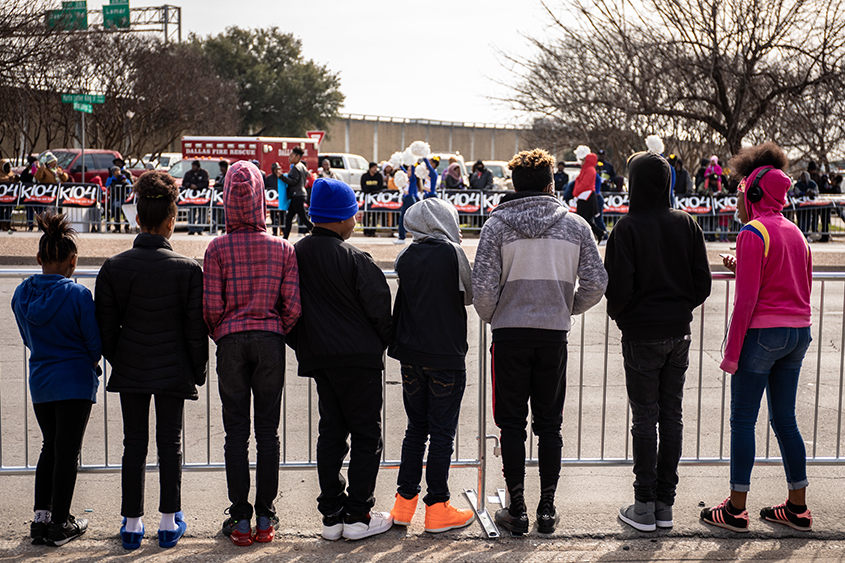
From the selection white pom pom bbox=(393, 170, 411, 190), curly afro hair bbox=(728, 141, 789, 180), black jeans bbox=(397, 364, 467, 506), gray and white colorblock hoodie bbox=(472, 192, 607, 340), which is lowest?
black jeans bbox=(397, 364, 467, 506)

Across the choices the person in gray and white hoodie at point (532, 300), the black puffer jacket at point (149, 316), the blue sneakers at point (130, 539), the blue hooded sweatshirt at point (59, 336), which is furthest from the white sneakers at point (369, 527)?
the blue hooded sweatshirt at point (59, 336)

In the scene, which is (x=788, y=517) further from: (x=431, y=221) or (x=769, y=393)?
(x=431, y=221)

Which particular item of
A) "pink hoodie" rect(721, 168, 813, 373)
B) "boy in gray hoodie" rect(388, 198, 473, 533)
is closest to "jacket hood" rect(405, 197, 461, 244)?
"boy in gray hoodie" rect(388, 198, 473, 533)

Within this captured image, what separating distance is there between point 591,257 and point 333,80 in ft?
179

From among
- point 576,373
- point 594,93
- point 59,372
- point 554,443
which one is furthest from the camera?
point 594,93

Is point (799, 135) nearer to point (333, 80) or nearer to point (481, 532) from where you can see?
point (481, 532)

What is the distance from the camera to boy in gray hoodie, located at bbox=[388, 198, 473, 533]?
390 cm

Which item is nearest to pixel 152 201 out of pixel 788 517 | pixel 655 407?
pixel 655 407

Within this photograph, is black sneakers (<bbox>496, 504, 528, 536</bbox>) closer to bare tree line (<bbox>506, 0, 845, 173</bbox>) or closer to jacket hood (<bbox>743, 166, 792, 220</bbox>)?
jacket hood (<bbox>743, 166, 792, 220</bbox>)

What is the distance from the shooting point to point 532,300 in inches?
152

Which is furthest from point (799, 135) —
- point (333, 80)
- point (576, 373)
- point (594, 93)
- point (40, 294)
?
point (333, 80)

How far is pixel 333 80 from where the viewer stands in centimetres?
5631

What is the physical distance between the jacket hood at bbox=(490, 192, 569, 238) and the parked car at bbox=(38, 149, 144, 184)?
82.7ft

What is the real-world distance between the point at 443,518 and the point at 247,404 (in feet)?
3.67
